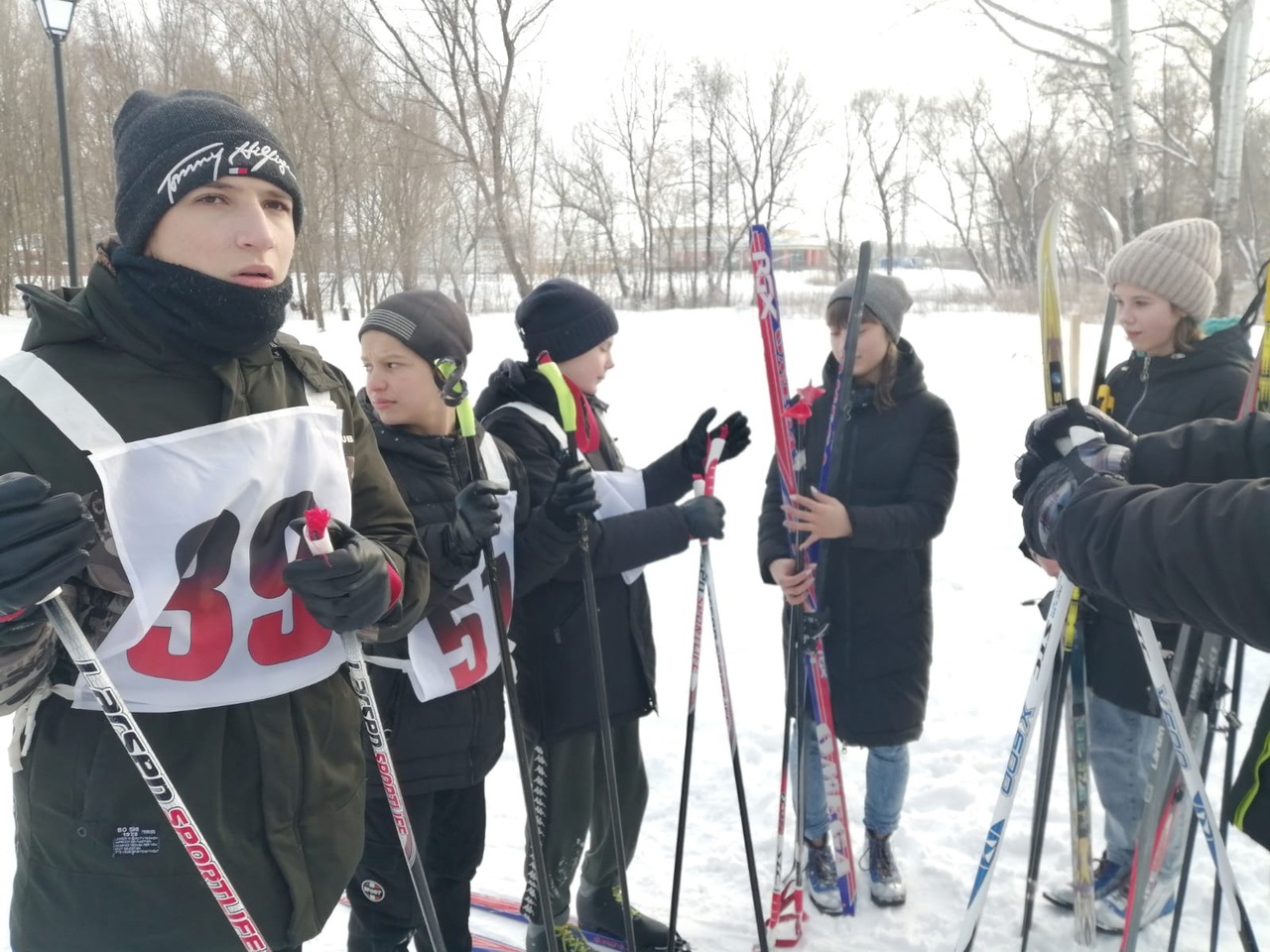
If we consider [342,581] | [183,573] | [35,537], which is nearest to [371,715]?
[342,581]

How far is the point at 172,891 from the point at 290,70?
1552cm

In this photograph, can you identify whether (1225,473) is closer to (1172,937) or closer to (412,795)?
(1172,937)

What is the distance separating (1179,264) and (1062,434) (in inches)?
37.8

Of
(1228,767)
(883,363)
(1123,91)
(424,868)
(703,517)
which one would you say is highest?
(1123,91)

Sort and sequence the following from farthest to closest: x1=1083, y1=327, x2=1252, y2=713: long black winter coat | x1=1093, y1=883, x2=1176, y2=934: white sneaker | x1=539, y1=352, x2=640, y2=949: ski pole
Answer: x1=1093, y1=883, x2=1176, y2=934: white sneaker → x1=1083, y1=327, x2=1252, y2=713: long black winter coat → x1=539, y1=352, x2=640, y2=949: ski pole

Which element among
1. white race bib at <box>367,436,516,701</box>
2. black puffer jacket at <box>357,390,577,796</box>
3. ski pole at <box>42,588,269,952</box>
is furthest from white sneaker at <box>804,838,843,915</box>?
ski pole at <box>42,588,269,952</box>

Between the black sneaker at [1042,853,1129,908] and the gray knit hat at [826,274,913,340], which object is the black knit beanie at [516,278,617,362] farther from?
the black sneaker at [1042,853,1129,908]

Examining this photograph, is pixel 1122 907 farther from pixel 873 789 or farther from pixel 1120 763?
pixel 873 789

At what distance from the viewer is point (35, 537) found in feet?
3.43

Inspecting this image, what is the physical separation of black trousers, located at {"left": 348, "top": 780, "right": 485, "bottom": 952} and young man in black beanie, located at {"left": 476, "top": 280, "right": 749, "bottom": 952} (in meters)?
0.23

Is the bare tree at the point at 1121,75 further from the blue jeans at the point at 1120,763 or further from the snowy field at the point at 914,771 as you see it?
the blue jeans at the point at 1120,763

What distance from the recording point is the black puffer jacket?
1.94 meters

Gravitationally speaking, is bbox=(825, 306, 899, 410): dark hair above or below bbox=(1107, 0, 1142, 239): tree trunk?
below

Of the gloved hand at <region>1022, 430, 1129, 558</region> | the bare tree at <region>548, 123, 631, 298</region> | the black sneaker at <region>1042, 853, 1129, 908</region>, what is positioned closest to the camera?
the gloved hand at <region>1022, 430, 1129, 558</region>
